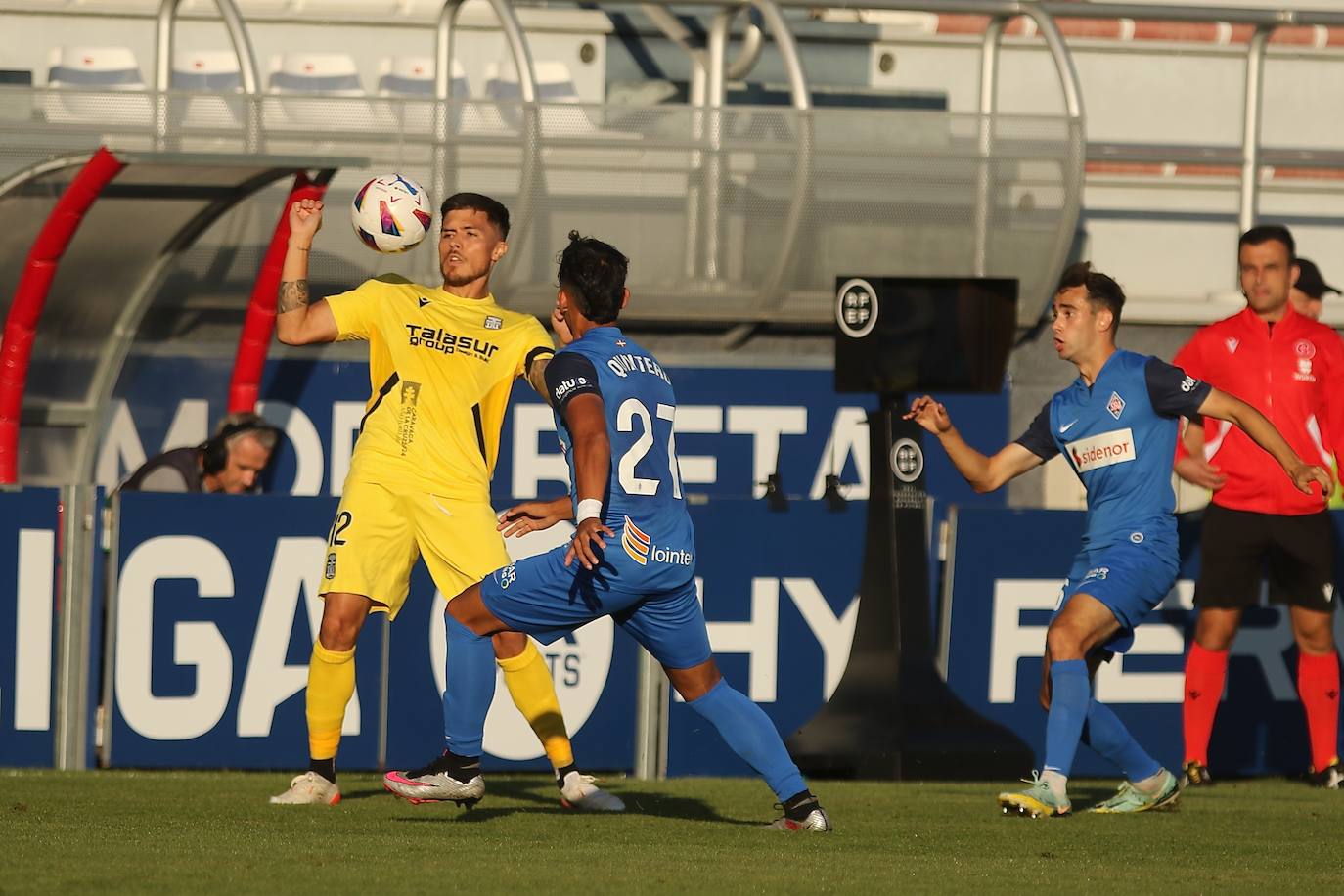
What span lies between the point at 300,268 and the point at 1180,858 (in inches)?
137

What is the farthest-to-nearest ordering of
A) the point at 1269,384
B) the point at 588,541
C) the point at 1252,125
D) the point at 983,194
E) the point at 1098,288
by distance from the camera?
the point at 1252,125 < the point at 983,194 < the point at 1269,384 < the point at 1098,288 < the point at 588,541

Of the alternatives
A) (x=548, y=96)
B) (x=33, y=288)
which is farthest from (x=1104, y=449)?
(x=548, y=96)

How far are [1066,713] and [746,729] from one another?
1409 mm

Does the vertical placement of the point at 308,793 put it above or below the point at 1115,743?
below

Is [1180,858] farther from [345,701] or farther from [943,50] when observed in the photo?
[943,50]

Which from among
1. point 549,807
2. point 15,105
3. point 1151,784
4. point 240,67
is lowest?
point 549,807

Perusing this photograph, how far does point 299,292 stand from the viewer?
7.23 meters

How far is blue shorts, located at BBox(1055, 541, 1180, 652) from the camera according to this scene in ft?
25.0

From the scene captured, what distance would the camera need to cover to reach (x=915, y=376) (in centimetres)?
909

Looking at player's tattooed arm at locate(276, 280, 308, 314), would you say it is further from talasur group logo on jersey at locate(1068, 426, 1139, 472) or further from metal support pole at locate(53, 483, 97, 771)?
talasur group logo on jersey at locate(1068, 426, 1139, 472)

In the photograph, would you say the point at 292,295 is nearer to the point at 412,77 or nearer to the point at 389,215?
the point at 389,215

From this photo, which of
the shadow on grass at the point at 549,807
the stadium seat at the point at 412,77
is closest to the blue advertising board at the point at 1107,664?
the shadow on grass at the point at 549,807

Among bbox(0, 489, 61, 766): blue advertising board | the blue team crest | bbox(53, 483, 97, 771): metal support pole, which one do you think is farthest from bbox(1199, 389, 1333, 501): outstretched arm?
bbox(0, 489, 61, 766): blue advertising board

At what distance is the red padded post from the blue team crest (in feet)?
16.0
